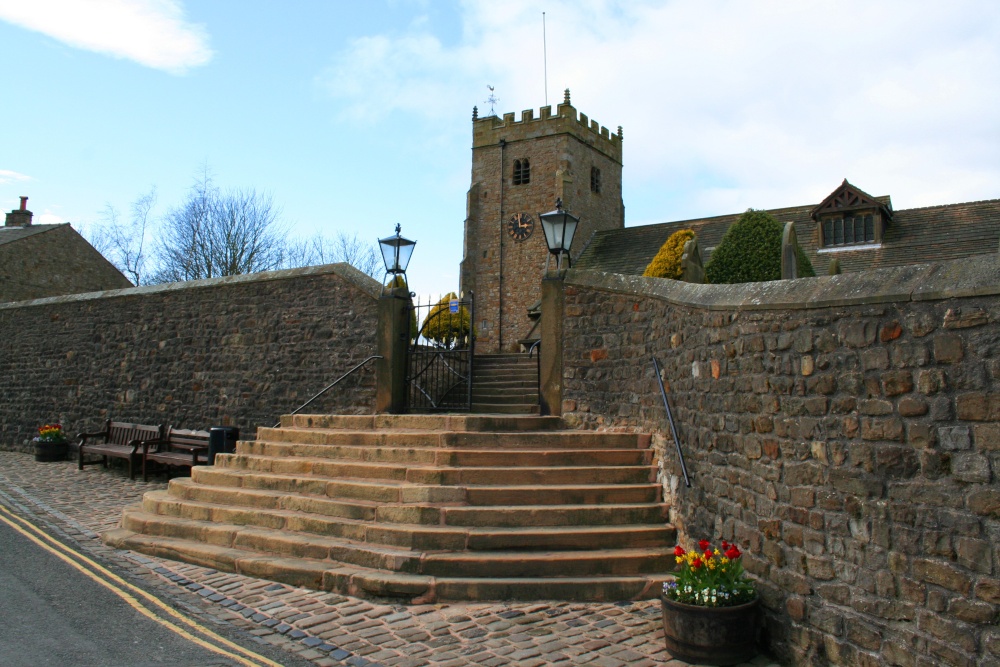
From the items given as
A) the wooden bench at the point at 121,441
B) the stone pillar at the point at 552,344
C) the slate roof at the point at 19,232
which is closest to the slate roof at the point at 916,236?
the stone pillar at the point at 552,344

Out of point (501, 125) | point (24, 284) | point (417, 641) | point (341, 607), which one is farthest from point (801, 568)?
point (501, 125)

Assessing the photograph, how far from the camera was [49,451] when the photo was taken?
610 inches

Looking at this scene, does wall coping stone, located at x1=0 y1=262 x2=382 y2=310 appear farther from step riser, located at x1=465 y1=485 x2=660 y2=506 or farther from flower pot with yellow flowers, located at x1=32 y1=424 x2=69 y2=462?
step riser, located at x1=465 y1=485 x2=660 y2=506

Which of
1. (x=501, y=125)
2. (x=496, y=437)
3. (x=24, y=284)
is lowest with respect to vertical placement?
(x=496, y=437)

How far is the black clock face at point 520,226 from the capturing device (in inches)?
1304

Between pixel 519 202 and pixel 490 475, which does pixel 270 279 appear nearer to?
pixel 490 475

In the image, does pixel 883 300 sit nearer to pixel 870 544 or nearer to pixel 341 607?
pixel 870 544

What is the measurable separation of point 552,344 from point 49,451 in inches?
485

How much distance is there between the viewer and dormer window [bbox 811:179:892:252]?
2178 centimetres

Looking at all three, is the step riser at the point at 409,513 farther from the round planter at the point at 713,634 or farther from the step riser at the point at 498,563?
the round planter at the point at 713,634

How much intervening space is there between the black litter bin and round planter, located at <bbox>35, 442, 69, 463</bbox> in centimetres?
598

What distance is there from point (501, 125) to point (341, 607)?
31431mm

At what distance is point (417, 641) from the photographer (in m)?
5.17

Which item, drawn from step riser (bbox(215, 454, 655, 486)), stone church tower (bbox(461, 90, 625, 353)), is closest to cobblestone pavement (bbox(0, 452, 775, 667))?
step riser (bbox(215, 454, 655, 486))
